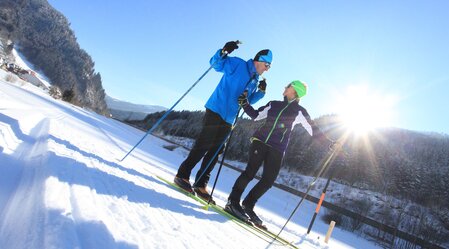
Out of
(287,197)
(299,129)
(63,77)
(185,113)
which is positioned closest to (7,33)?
(63,77)

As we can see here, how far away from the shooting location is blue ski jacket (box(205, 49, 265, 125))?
4449 mm

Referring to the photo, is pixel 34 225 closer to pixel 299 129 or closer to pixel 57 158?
pixel 57 158

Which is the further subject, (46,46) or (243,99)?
(46,46)

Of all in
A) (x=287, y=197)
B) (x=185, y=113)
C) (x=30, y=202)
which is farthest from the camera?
(x=185, y=113)

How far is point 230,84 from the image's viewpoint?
4477 mm

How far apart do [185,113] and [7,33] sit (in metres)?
126

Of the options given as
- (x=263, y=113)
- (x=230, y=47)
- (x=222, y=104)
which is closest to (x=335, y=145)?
(x=263, y=113)

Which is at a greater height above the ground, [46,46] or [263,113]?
[46,46]

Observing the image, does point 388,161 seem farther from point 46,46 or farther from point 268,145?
point 46,46

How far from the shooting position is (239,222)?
12.0 ft

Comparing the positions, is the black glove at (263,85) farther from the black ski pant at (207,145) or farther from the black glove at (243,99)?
the black ski pant at (207,145)

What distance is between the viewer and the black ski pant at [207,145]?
14.6 ft

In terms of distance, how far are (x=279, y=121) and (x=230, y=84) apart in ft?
2.73

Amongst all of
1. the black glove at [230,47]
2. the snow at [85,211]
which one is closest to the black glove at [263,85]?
the black glove at [230,47]
